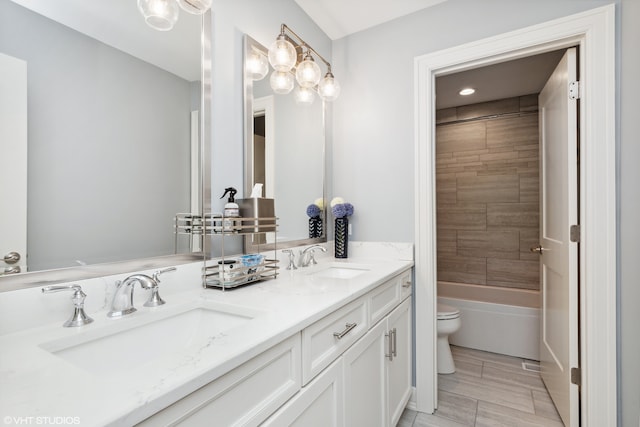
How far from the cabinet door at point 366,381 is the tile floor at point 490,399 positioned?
0.57m

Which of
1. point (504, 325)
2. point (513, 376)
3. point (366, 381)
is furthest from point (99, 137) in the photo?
point (504, 325)

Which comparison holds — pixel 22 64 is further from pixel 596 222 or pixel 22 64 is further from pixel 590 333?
pixel 590 333

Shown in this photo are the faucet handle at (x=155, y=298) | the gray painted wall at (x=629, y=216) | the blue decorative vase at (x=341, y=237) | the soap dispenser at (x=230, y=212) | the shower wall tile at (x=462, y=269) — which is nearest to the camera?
the faucet handle at (x=155, y=298)

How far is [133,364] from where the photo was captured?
2.58ft

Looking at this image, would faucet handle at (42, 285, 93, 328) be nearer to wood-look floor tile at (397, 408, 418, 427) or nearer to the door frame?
wood-look floor tile at (397, 408, 418, 427)

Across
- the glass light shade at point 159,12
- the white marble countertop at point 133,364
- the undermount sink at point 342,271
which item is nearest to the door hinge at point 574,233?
the undermount sink at point 342,271

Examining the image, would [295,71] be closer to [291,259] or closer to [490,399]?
[291,259]

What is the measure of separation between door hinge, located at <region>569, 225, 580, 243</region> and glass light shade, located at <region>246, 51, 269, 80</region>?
182 centimetres

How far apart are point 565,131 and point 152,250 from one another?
7.04ft

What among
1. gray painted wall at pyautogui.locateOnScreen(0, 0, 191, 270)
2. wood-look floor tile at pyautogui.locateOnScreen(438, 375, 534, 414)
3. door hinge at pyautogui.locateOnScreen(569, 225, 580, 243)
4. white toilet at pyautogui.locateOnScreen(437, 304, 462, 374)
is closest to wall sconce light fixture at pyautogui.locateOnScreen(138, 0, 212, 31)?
gray painted wall at pyautogui.locateOnScreen(0, 0, 191, 270)

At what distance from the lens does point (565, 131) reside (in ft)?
5.69

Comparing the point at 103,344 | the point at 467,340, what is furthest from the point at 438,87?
the point at 103,344

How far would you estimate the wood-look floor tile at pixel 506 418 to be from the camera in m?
1.74

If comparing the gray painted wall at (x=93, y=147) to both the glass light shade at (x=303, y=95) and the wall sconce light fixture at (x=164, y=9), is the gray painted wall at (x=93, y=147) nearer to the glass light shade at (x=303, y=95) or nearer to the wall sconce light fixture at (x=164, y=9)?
the wall sconce light fixture at (x=164, y=9)
